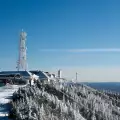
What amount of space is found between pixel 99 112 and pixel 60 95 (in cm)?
633

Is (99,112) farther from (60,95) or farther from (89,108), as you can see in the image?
(60,95)

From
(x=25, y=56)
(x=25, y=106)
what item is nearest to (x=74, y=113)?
(x=25, y=106)

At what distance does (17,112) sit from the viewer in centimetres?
2561

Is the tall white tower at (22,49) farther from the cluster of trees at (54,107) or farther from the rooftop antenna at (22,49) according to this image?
the cluster of trees at (54,107)

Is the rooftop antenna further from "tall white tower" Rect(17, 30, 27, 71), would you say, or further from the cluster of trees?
the cluster of trees

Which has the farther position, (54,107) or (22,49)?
(22,49)

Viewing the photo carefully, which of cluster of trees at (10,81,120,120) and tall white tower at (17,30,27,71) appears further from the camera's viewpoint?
tall white tower at (17,30,27,71)

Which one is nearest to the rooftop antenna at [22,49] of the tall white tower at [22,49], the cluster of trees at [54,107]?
the tall white tower at [22,49]

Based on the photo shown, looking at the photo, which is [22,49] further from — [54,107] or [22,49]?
[54,107]

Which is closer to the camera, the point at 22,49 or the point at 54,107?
the point at 54,107

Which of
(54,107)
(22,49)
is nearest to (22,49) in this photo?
(22,49)

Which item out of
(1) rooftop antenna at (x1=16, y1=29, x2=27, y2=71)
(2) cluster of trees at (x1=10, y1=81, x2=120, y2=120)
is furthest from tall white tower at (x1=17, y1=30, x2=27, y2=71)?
(2) cluster of trees at (x1=10, y1=81, x2=120, y2=120)

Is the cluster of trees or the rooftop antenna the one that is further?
the rooftop antenna

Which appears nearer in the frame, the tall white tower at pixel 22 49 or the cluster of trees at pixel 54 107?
the cluster of trees at pixel 54 107
